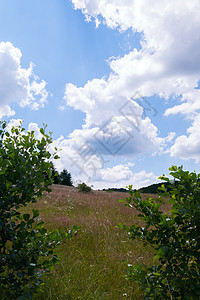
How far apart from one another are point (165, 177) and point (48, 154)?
4.86 ft

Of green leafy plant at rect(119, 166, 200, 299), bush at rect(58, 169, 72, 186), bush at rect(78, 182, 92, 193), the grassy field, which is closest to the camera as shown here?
green leafy plant at rect(119, 166, 200, 299)

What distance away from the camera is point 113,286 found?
3402 mm

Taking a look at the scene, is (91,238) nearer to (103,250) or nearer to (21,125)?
(103,250)

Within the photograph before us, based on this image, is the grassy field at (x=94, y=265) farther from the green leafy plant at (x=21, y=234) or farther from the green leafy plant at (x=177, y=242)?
the green leafy plant at (x=177, y=242)

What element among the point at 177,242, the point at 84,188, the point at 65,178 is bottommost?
the point at 177,242

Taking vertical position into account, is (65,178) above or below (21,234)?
above

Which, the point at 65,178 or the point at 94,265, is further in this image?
the point at 65,178

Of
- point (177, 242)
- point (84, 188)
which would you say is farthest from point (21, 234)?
point (84, 188)

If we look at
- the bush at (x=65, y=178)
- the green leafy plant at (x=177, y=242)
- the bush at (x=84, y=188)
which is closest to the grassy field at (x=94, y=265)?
the green leafy plant at (x=177, y=242)

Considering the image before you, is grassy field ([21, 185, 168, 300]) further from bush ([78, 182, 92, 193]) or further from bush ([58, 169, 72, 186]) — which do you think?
bush ([58, 169, 72, 186])

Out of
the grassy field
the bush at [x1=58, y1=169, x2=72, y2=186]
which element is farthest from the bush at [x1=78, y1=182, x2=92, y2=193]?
the bush at [x1=58, y1=169, x2=72, y2=186]

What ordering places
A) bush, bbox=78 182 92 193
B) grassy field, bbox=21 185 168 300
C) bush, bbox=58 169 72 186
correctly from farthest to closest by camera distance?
bush, bbox=58 169 72 186
bush, bbox=78 182 92 193
grassy field, bbox=21 185 168 300

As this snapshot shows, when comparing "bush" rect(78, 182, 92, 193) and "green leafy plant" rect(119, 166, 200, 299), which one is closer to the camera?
"green leafy plant" rect(119, 166, 200, 299)

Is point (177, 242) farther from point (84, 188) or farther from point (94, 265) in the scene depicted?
point (84, 188)
